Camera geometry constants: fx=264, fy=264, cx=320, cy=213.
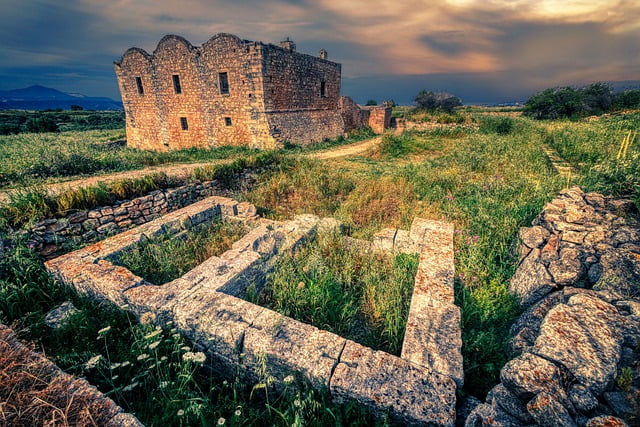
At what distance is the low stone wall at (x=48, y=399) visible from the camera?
5.61 ft

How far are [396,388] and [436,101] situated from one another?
3440 cm

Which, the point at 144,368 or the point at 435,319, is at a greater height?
the point at 435,319

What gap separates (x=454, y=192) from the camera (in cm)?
729

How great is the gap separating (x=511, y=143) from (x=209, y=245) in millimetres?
14248

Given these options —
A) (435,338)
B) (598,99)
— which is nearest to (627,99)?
(598,99)

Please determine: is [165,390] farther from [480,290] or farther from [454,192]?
[454,192]

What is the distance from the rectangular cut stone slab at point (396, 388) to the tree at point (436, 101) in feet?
105

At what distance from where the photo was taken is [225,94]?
1551 centimetres

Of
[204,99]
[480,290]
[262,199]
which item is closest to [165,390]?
[480,290]

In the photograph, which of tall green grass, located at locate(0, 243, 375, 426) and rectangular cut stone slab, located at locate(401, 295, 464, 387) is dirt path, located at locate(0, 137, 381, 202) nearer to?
tall green grass, located at locate(0, 243, 375, 426)

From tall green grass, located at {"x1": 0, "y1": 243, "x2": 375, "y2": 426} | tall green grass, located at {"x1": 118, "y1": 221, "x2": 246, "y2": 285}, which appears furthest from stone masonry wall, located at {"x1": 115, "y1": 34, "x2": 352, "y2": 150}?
tall green grass, located at {"x1": 0, "y1": 243, "x2": 375, "y2": 426}

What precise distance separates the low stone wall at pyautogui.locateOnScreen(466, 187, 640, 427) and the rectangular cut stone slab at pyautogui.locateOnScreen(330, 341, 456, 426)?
10.0 inches

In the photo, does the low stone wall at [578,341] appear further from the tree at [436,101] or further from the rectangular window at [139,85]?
the tree at [436,101]

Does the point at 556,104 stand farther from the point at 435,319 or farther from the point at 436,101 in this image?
the point at 435,319
